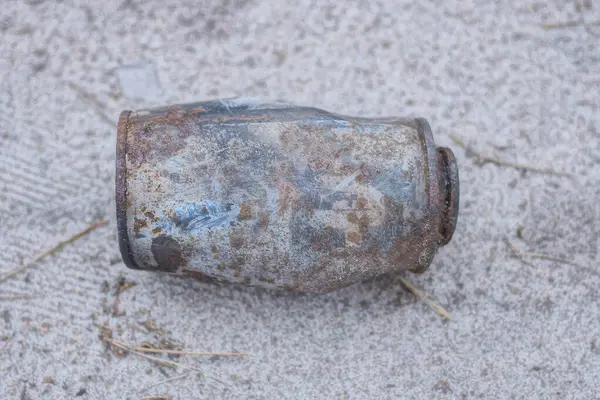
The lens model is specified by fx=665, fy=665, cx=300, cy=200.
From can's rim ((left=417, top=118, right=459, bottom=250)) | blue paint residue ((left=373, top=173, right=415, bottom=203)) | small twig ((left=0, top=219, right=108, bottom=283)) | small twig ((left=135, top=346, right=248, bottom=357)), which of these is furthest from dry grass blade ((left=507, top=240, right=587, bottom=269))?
small twig ((left=0, top=219, right=108, bottom=283))

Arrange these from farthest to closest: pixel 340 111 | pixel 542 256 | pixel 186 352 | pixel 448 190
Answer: pixel 340 111
pixel 542 256
pixel 186 352
pixel 448 190

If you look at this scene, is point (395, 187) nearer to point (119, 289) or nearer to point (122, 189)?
point (122, 189)

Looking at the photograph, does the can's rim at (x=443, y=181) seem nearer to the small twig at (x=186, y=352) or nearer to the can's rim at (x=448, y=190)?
the can's rim at (x=448, y=190)

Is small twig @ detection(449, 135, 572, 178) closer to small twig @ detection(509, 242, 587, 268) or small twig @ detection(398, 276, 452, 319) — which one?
small twig @ detection(509, 242, 587, 268)

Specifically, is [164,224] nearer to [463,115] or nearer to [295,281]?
[295,281]

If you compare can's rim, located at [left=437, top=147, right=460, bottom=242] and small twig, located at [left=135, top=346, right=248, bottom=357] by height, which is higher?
can's rim, located at [left=437, top=147, right=460, bottom=242]

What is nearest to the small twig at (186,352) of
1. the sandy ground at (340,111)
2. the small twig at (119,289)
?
the sandy ground at (340,111)

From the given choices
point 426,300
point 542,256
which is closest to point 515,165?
point 542,256

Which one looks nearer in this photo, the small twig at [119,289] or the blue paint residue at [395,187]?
the blue paint residue at [395,187]
